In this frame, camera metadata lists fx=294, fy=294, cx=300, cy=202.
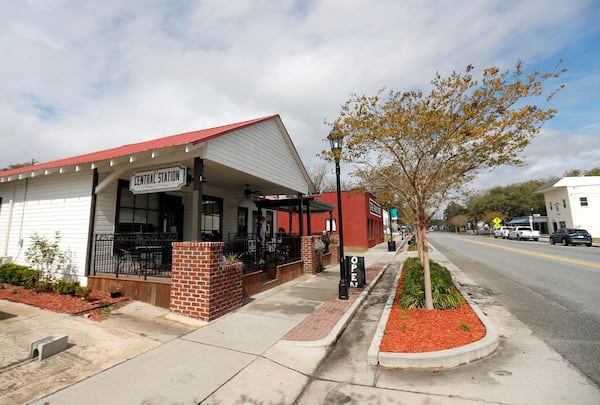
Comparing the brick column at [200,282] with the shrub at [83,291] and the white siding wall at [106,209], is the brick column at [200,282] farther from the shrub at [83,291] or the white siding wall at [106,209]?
the white siding wall at [106,209]

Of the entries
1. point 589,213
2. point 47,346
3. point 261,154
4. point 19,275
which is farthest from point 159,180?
point 589,213

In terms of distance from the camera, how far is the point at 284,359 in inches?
168

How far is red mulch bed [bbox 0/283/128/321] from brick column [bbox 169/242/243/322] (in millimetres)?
1528

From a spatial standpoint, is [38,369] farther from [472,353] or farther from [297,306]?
[472,353]

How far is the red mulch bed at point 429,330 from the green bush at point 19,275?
9057mm

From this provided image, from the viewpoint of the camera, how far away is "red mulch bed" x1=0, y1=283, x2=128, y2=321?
611cm

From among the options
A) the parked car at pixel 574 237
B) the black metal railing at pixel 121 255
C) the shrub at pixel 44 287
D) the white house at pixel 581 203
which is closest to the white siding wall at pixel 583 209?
the white house at pixel 581 203

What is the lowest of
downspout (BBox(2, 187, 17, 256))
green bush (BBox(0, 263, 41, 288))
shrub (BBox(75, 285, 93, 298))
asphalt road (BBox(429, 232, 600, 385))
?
asphalt road (BBox(429, 232, 600, 385))

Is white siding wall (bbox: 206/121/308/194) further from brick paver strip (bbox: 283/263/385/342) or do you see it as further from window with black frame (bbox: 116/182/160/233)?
brick paver strip (bbox: 283/263/385/342)

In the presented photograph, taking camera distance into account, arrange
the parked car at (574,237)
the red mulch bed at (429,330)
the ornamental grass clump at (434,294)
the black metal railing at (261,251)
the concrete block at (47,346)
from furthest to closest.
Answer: the parked car at (574,237)
the black metal railing at (261,251)
the ornamental grass clump at (434,294)
the red mulch bed at (429,330)
the concrete block at (47,346)

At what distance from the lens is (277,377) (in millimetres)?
3756

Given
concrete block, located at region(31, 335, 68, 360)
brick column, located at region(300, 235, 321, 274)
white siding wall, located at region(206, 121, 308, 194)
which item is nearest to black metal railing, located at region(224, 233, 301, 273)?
brick column, located at region(300, 235, 321, 274)

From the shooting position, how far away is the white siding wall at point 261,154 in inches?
302

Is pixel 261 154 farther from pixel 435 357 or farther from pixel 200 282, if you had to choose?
pixel 435 357
